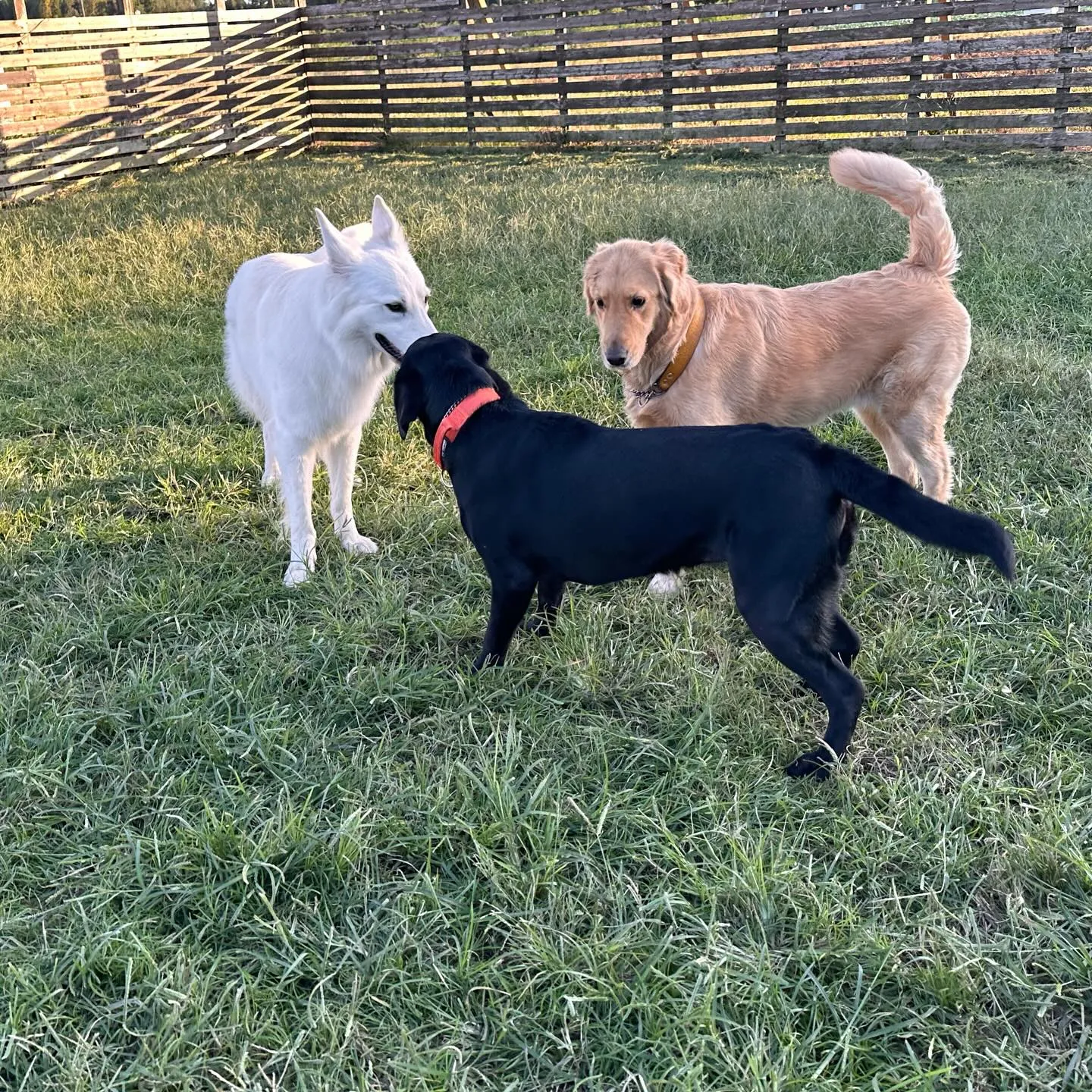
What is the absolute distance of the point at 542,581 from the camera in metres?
2.82

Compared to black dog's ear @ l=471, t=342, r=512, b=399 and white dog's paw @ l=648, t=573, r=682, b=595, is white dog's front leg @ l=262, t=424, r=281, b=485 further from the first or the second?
white dog's paw @ l=648, t=573, r=682, b=595

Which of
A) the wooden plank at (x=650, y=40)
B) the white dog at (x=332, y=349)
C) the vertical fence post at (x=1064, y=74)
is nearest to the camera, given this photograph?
the white dog at (x=332, y=349)

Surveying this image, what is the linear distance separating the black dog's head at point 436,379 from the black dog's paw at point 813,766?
1.43m

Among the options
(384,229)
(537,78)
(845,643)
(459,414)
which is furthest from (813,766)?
(537,78)

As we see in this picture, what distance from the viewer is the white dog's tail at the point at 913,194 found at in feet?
12.0

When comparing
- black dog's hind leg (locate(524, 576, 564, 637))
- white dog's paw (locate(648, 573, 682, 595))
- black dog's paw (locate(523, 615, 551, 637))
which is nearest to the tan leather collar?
white dog's paw (locate(648, 573, 682, 595))

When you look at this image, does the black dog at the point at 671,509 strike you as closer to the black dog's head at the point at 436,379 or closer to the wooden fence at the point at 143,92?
the black dog's head at the point at 436,379

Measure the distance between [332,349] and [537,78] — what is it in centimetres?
1335

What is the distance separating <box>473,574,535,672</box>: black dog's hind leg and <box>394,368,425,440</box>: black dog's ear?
0.60m

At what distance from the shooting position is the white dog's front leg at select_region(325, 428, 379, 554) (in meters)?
3.71

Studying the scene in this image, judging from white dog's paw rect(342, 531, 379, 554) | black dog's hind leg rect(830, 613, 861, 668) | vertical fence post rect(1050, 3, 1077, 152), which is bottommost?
white dog's paw rect(342, 531, 379, 554)

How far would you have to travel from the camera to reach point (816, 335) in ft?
11.9

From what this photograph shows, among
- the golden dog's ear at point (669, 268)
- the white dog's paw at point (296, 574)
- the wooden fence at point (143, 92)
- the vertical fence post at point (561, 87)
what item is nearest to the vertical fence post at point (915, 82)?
the vertical fence post at point (561, 87)

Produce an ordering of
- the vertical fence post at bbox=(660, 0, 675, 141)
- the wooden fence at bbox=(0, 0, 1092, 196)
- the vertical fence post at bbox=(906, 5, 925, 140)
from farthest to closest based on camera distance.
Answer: the vertical fence post at bbox=(660, 0, 675, 141)
the vertical fence post at bbox=(906, 5, 925, 140)
the wooden fence at bbox=(0, 0, 1092, 196)
